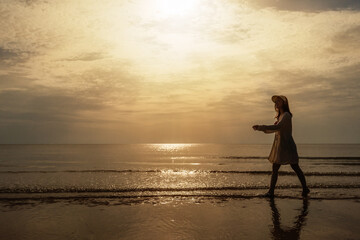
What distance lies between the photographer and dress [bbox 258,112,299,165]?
8.15 metres

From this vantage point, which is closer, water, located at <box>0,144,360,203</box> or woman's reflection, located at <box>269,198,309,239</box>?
woman's reflection, located at <box>269,198,309,239</box>

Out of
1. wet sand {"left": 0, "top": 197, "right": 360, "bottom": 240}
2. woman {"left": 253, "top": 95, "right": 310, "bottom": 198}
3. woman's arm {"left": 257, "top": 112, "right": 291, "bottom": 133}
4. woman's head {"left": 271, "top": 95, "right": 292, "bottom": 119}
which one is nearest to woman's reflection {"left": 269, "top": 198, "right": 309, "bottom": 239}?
wet sand {"left": 0, "top": 197, "right": 360, "bottom": 240}

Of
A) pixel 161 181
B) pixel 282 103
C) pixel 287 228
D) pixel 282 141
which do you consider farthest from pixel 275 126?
pixel 161 181

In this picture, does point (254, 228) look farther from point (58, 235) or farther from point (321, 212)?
point (58, 235)

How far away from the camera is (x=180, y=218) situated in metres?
6.02

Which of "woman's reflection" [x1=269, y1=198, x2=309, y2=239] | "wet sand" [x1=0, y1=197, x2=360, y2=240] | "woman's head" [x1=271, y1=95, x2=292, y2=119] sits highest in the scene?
"woman's head" [x1=271, y1=95, x2=292, y2=119]

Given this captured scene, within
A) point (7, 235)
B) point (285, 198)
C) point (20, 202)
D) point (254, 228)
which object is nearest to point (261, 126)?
point (285, 198)

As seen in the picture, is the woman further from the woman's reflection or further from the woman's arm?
the woman's reflection

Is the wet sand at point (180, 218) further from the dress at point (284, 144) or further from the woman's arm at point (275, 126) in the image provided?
the woman's arm at point (275, 126)

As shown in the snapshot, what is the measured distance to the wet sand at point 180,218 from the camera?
4.98 metres

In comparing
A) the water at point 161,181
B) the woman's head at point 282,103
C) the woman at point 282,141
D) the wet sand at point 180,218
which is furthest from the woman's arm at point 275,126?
the water at point 161,181

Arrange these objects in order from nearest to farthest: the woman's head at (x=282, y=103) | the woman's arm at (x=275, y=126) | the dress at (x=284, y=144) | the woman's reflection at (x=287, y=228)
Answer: the woman's reflection at (x=287, y=228)
the woman's arm at (x=275, y=126)
the dress at (x=284, y=144)
the woman's head at (x=282, y=103)

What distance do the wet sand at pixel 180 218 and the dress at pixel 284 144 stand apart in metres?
1.08

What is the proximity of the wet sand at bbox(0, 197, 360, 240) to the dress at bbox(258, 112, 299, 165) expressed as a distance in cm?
108
